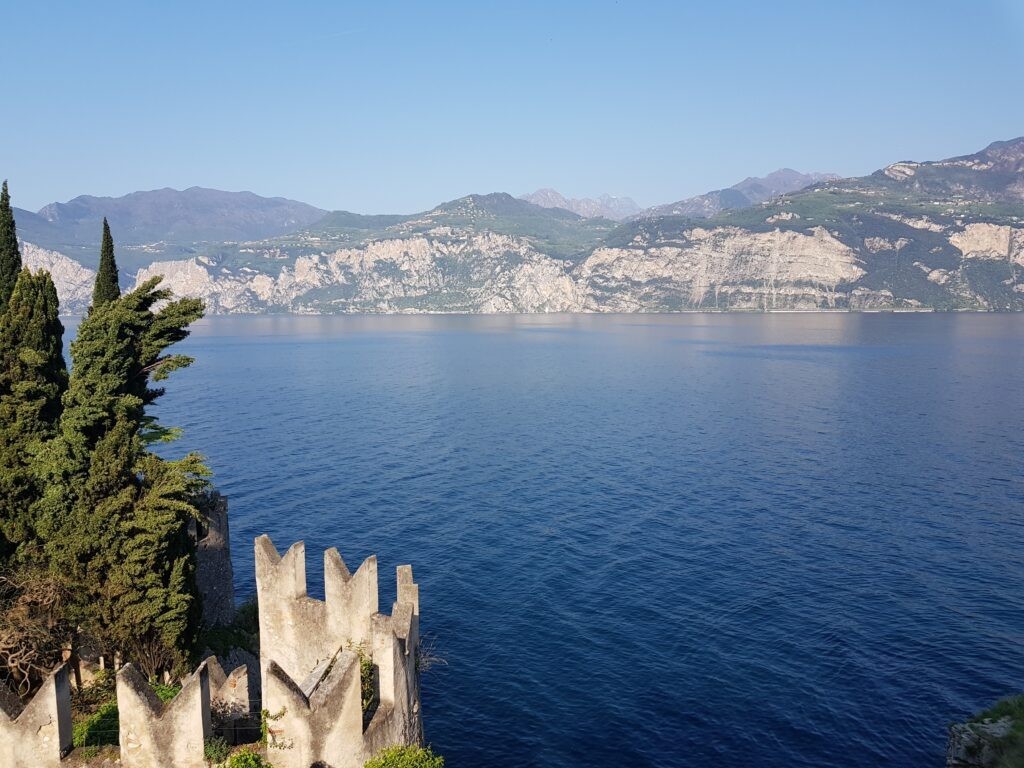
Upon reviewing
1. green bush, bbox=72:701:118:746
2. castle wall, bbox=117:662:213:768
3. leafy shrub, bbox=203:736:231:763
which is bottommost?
green bush, bbox=72:701:118:746

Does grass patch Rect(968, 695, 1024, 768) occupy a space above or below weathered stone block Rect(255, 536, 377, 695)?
below

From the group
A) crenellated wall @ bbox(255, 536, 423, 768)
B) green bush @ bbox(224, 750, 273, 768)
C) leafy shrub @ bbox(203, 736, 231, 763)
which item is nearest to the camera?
leafy shrub @ bbox(203, 736, 231, 763)

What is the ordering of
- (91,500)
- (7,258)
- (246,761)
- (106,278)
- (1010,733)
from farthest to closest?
1. (106,278)
2. (7,258)
3. (91,500)
4. (1010,733)
5. (246,761)

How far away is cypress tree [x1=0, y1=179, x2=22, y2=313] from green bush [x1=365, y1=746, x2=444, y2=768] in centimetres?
2802

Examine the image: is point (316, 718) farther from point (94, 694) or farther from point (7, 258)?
point (7, 258)

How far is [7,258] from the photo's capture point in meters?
35.5

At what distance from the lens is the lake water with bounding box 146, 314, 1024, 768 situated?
3656 cm

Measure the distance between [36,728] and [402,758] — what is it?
904 cm

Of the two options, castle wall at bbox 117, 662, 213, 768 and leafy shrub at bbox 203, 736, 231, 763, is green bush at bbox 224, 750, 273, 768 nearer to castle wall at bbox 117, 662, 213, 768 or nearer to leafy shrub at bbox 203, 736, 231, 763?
leafy shrub at bbox 203, 736, 231, 763

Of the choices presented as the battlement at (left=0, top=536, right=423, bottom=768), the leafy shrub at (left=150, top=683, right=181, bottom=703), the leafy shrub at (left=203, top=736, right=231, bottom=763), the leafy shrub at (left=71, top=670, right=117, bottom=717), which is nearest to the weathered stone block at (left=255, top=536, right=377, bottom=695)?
the battlement at (left=0, top=536, right=423, bottom=768)

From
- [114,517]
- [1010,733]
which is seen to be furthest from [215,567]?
[1010,733]

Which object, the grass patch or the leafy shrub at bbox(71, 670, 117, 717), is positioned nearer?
the grass patch

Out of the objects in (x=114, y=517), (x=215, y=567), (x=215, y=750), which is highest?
(x=114, y=517)

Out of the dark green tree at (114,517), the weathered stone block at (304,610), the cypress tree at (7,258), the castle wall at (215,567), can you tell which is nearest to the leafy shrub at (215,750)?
the weathered stone block at (304,610)
